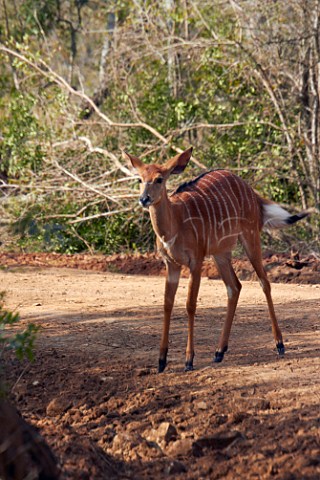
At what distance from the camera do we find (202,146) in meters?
11.5

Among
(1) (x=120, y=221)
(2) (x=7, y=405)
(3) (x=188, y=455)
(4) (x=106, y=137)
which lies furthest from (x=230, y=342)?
(4) (x=106, y=137)

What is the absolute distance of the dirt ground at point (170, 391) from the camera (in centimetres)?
396

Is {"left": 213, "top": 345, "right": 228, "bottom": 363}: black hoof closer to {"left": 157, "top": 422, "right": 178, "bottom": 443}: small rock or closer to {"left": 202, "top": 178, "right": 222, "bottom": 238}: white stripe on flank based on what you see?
{"left": 202, "top": 178, "right": 222, "bottom": 238}: white stripe on flank

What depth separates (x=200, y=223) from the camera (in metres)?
5.43

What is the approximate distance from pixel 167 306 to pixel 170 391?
0.59 m

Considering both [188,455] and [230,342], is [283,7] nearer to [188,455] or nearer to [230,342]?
[230,342]

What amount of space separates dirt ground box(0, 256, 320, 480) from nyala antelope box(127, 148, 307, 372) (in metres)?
0.30

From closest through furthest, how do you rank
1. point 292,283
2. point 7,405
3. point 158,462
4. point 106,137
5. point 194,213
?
point 7,405, point 158,462, point 194,213, point 292,283, point 106,137

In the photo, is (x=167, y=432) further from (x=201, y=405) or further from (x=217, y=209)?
(x=217, y=209)

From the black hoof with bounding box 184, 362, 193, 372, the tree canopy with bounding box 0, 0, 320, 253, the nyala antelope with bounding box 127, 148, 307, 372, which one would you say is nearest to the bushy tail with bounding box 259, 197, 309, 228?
the nyala antelope with bounding box 127, 148, 307, 372

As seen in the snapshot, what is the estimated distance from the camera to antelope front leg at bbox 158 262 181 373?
5199mm

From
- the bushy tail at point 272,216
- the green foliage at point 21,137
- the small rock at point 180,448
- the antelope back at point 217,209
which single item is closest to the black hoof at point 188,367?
the antelope back at point 217,209

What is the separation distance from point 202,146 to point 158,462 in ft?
25.6

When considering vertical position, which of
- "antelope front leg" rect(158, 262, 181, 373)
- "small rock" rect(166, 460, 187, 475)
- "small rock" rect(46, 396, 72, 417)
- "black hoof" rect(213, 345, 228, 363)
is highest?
"antelope front leg" rect(158, 262, 181, 373)
